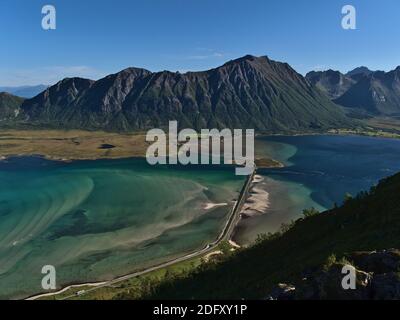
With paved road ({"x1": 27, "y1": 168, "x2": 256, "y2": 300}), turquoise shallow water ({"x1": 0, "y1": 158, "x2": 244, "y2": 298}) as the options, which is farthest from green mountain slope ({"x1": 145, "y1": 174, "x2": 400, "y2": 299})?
turquoise shallow water ({"x1": 0, "y1": 158, "x2": 244, "y2": 298})

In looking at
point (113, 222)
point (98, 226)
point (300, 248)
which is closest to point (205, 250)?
point (113, 222)

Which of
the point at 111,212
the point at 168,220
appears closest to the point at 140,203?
the point at 111,212

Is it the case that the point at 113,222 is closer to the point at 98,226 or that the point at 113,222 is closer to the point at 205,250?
the point at 98,226

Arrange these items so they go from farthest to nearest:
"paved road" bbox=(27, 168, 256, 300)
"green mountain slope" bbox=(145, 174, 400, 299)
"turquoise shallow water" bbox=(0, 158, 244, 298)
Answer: "turquoise shallow water" bbox=(0, 158, 244, 298)
"paved road" bbox=(27, 168, 256, 300)
"green mountain slope" bbox=(145, 174, 400, 299)

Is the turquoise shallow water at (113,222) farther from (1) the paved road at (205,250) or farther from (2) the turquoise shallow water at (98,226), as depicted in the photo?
(1) the paved road at (205,250)

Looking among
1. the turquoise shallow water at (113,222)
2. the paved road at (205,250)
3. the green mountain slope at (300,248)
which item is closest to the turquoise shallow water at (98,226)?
the turquoise shallow water at (113,222)

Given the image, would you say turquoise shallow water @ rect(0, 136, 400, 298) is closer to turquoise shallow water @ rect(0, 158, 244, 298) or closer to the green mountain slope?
turquoise shallow water @ rect(0, 158, 244, 298)
